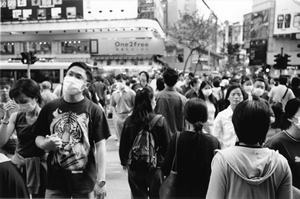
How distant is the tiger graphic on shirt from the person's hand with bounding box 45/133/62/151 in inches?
3.3

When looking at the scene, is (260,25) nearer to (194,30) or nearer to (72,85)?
(194,30)

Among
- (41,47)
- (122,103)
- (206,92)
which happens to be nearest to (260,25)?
(41,47)

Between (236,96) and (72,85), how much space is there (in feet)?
7.18

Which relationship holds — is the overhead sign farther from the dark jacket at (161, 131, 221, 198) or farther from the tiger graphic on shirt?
the dark jacket at (161, 131, 221, 198)

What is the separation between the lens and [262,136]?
4.85ft

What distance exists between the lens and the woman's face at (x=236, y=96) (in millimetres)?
3568

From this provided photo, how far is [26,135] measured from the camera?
2578 mm

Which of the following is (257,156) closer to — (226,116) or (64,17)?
(226,116)

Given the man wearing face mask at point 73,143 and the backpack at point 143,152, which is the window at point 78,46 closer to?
the backpack at point 143,152

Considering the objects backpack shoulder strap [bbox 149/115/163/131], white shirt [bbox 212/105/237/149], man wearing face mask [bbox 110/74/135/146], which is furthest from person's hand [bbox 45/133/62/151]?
man wearing face mask [bbox 110/74/135/146]

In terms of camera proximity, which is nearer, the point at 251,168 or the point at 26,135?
the point at 251,168

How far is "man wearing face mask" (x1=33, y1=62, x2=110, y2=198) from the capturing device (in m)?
2.28

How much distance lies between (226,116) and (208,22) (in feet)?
82.6

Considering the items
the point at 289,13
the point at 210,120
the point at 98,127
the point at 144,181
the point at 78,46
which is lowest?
the point at 144,181
